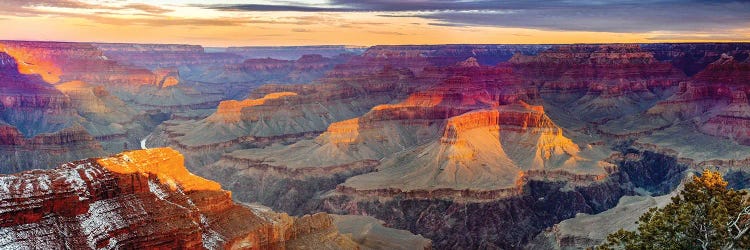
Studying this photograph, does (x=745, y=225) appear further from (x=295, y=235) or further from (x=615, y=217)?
(x=615, y=217)

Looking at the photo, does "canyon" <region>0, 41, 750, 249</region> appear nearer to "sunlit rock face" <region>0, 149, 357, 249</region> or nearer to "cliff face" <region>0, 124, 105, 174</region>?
"sunlit rock face" <region>0, 149, 357, 249</region>

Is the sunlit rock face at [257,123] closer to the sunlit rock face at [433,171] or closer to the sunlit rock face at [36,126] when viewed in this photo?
the sunlit rock face at [433,171]

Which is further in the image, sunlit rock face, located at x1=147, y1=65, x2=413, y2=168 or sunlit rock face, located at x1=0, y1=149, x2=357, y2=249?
sunlit rock face, located at x1=147, y1=65, x2=413, y2=168

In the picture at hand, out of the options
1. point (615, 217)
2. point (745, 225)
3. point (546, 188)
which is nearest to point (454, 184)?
point (546, 188)

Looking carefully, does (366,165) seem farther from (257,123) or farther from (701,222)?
(701,222)

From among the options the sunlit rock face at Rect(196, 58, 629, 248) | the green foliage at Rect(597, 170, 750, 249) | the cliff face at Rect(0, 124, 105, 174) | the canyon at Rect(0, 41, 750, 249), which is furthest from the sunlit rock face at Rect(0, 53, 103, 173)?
the green foliage at Rect(597, 170, 750, 249)

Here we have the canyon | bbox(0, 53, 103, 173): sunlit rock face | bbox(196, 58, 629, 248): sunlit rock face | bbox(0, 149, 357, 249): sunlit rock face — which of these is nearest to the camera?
bbox(0, 149, 357, 249): sunlit rock face

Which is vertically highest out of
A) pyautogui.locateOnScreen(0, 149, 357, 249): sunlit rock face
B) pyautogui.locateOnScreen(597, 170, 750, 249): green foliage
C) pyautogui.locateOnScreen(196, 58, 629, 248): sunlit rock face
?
pyautogui.locateOnScreen(597, 170, 750, 249): green foliage
